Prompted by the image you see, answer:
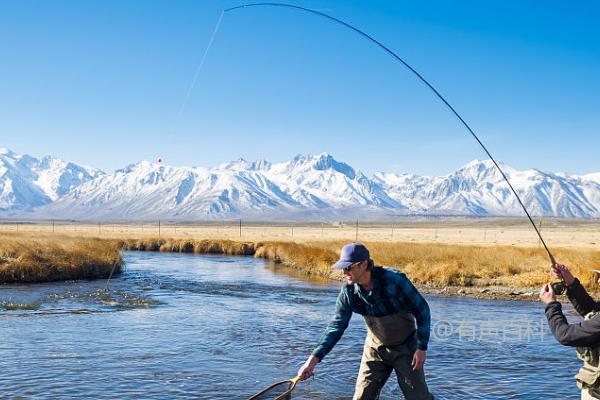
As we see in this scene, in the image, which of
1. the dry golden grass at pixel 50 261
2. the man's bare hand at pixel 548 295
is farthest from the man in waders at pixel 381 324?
the dry golden grass at pixel 50 261

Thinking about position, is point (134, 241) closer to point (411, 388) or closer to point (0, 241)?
point (0, 241)

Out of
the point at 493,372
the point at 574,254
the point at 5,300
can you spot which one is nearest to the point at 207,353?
the point at 493,372

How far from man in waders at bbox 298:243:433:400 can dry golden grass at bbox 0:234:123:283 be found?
69.3 ft

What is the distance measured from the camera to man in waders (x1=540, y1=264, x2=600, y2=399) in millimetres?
4984

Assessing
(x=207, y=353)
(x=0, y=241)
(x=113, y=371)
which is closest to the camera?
(x=113, y=371)

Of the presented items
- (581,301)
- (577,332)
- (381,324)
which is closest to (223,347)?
(381,324)

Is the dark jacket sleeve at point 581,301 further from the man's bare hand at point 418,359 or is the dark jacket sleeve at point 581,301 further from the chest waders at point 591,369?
the man's bare hand at point 418,359

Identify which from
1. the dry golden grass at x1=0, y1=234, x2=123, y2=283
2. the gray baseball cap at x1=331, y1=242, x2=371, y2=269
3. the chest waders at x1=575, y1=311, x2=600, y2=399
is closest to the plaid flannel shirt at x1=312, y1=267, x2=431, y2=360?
the gray baseball cap at x1=331, y1=242, x2=371, y2=269

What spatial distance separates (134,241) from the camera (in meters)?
52.9

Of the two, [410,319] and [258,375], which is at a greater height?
[410,319]

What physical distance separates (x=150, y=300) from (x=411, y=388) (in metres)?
15.6

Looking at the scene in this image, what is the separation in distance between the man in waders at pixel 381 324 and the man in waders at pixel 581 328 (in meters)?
1.24

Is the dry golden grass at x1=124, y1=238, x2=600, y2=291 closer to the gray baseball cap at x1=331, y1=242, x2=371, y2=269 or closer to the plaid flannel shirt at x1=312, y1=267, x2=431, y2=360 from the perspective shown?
the plaid flannel shirt at x1=312, y1=267, x2=431, y2=360

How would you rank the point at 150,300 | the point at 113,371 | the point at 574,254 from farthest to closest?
the point at 574,254, the point at 150,300, the point at 113,371
